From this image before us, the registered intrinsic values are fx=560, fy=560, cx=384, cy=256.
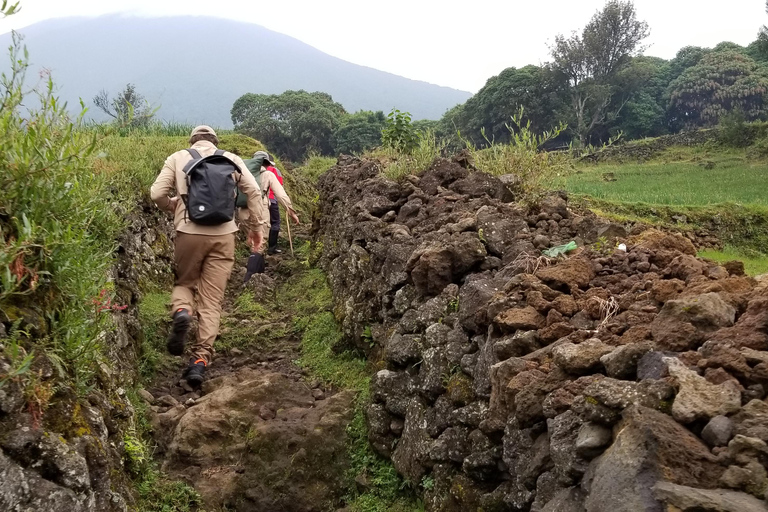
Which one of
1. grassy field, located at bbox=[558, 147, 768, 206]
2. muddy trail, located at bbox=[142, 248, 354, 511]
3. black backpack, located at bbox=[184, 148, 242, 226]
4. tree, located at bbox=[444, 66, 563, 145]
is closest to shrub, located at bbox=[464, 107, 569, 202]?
grassy field, located at bbox=[558, 147, 768, 206]

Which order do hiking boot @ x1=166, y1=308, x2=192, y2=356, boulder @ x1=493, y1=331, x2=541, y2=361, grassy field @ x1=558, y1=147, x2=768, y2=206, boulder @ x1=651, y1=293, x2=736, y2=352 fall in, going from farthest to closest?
grassy field @ x1=558, y1=147, x2=768, y2=206 → hiking boot @ x1=166, y1=308, x2=192, y2=356 → boulder @ x1=493, y1=331, x2=541, y2=361 → boulder @ x1=651, y1=293, x2=736, y2=352

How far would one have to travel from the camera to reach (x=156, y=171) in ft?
28.0

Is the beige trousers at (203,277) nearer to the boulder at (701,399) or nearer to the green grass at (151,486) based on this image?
the green grass at (151,486)

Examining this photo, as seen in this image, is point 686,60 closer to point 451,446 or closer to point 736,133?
point 736,133

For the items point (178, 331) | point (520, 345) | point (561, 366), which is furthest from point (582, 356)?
point (178, 331)

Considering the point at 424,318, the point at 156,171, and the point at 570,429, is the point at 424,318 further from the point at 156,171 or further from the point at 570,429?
the point at 156,171

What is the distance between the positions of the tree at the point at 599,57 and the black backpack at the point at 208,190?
4626cm

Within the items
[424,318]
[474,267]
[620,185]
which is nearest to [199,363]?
[424,318]

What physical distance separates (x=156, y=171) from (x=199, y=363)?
444 centimetres

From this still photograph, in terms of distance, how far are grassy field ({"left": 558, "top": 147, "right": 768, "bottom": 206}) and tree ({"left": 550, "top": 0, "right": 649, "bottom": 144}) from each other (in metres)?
17.5

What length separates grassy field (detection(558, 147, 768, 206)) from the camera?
15.0 metres

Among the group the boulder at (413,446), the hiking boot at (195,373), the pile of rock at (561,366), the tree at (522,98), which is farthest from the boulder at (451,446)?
the tree at (522,98)

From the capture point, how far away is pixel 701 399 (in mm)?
1903

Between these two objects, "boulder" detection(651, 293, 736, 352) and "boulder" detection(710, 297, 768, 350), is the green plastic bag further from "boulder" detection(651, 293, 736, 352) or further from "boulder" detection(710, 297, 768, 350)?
"boulder" detection(710, 297, 768, 350)
